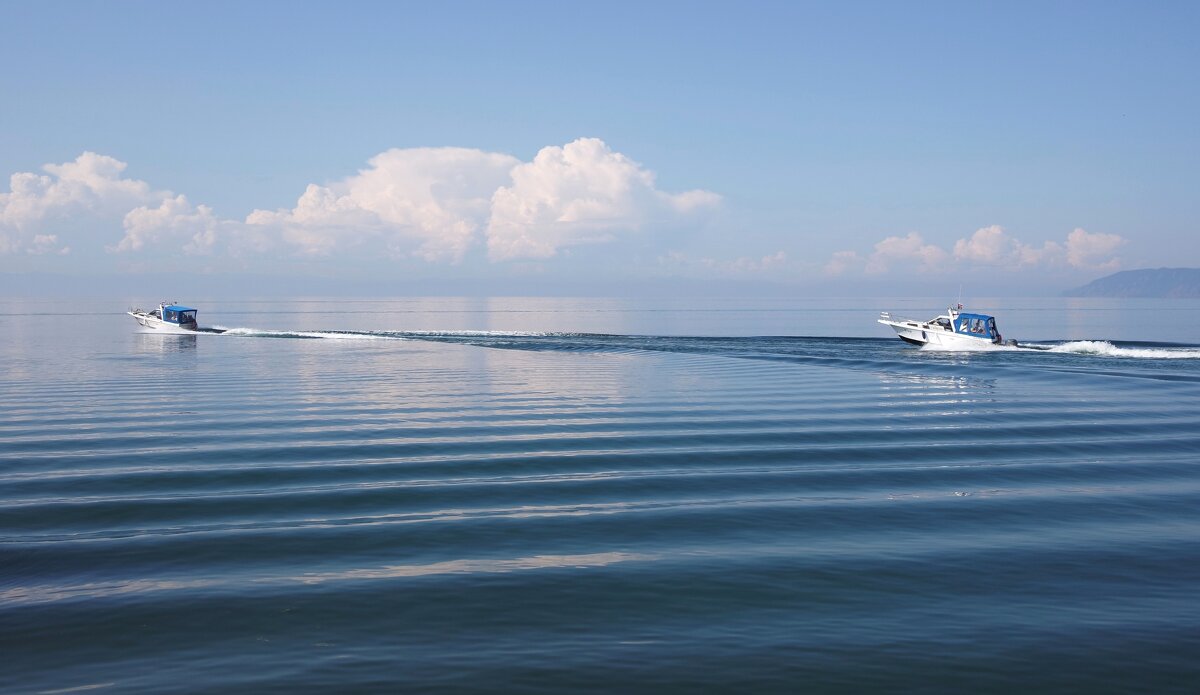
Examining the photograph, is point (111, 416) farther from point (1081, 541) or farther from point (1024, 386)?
point (1024, 386)

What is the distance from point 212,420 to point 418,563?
21199 millimetres

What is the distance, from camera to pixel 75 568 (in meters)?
14.4

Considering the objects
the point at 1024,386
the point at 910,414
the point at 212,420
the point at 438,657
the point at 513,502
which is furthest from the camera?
the point at 1024,386

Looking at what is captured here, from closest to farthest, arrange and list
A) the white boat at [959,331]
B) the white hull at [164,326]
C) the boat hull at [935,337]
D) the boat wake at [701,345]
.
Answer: the boat wake at [701,345]
the boat hull at [935,337]
the white boat at [959,331]
the white hull at [164,326]

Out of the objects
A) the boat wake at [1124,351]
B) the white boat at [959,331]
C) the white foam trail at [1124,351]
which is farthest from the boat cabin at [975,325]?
the white foam trail at [1124,351]

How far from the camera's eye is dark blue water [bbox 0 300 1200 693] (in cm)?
1082

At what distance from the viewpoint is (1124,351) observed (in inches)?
2766

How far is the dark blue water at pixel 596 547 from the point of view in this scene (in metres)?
10.8

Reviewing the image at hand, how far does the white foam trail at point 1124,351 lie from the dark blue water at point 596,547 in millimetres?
35122

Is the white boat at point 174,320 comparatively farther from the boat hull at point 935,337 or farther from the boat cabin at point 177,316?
the boat hull at point 935,337

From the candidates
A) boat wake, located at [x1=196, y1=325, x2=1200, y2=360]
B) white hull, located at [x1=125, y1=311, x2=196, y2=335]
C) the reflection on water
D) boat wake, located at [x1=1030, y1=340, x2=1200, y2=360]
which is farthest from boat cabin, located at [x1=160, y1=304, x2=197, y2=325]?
boat wake, located at [x1=1030, y1=340, x2=1200, y2=360]

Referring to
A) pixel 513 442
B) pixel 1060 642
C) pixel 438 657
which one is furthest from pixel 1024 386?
pixel 438 657

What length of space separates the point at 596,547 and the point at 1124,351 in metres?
69.3

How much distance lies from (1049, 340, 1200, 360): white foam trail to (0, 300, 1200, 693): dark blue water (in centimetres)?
3512
